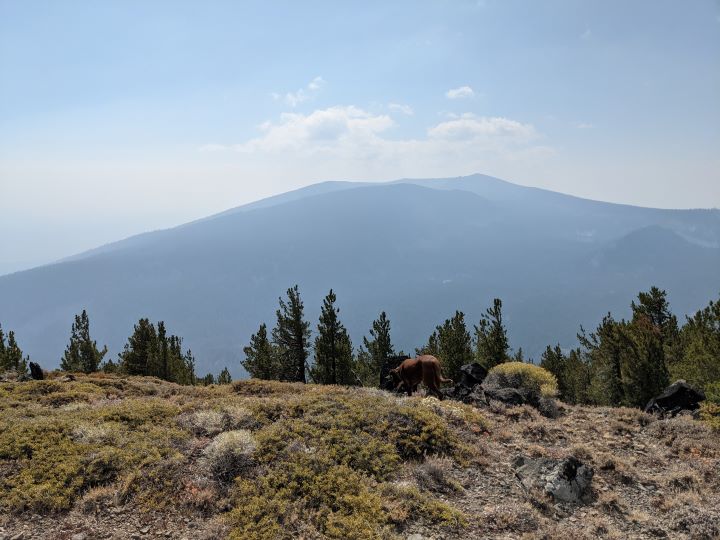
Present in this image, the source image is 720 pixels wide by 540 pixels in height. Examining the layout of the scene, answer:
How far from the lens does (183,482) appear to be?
425 inches

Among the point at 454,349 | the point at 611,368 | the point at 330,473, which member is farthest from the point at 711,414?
the point at 454,349

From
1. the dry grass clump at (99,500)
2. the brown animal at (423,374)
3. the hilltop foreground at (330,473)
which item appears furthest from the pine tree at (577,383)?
the dry grass clump at (99,500)

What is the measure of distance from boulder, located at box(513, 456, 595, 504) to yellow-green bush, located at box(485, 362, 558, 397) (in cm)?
906

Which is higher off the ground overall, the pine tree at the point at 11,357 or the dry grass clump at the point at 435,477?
the pine tree at the point at 11,357

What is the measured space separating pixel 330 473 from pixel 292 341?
106 ft

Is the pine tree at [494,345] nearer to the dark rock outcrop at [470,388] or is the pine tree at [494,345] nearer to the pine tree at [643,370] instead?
the pine tree at [643,370]

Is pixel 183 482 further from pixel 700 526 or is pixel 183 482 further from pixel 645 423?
pixel 645 423

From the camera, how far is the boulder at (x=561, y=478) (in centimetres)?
1115

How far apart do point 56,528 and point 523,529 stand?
10.4m

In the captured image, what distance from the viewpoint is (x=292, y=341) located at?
42531 mm

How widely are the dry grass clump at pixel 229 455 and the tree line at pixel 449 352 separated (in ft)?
74.8

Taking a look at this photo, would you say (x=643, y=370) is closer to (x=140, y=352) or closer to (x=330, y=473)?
(x=330, y=473)

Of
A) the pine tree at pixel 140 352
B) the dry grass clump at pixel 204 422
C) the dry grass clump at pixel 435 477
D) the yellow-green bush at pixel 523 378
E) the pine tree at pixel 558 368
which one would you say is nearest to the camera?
the dry grass clump at pixel 435 477

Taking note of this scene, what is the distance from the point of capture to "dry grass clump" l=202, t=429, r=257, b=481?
11.3 meters
